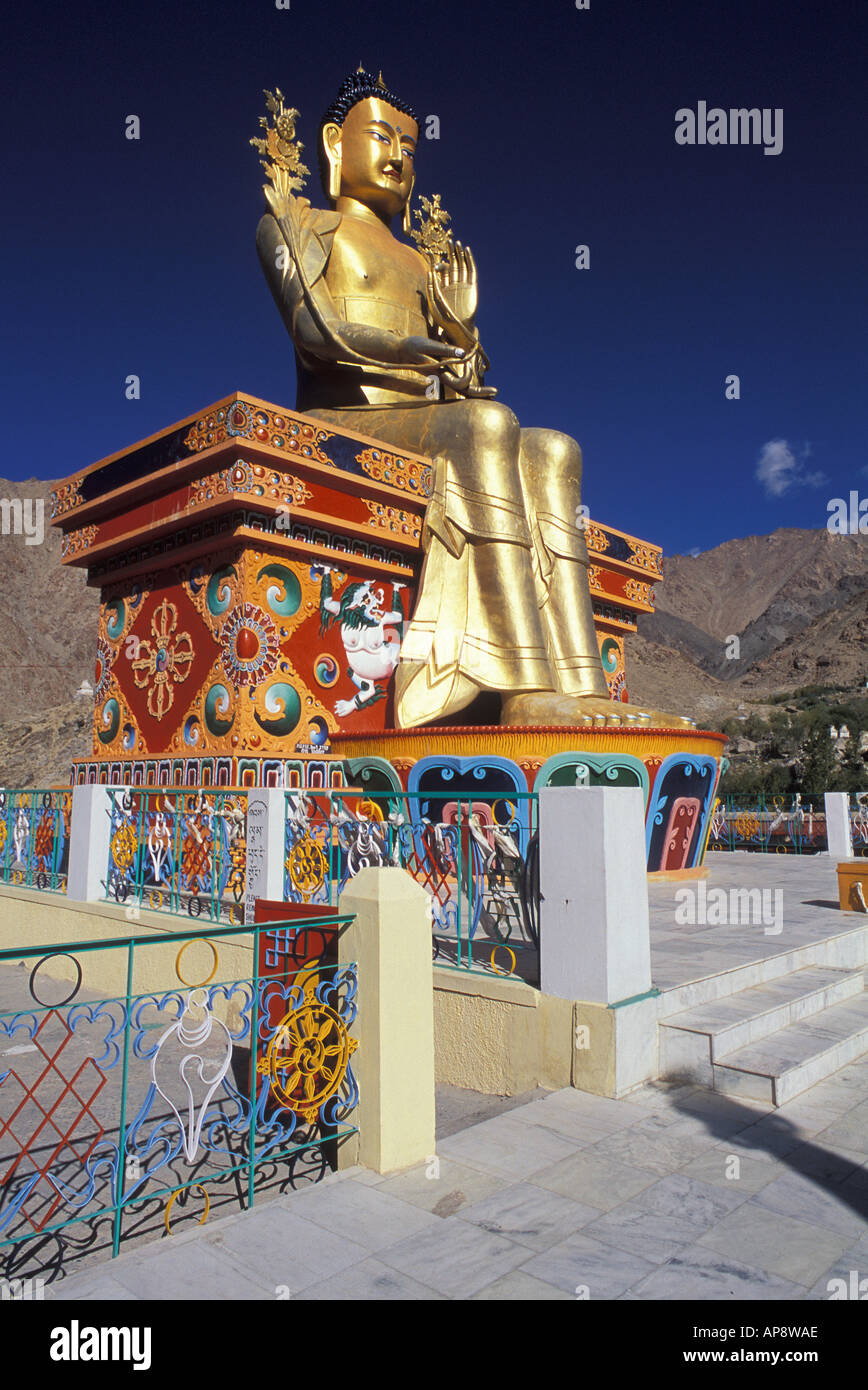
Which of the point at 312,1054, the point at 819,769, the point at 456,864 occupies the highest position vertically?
the point at 819,769

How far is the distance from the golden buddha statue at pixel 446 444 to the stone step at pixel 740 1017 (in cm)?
313

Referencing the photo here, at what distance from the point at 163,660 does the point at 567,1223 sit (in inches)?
285

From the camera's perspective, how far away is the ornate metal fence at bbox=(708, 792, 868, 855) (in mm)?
13615

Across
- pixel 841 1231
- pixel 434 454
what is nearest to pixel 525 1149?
pixel 841 1231

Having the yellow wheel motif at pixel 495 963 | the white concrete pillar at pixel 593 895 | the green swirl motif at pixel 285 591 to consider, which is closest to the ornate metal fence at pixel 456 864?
the yellow wheel motif at pixel 495 963

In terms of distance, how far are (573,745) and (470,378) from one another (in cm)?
497

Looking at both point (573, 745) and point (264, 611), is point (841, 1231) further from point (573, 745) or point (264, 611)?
point (264, 611)

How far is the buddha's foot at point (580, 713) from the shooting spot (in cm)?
805

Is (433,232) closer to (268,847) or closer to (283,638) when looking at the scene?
(283,638)

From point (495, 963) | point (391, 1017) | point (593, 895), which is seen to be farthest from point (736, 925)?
point (391, 1017)

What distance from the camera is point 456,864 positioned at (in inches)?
190

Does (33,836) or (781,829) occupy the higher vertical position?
(33,836)

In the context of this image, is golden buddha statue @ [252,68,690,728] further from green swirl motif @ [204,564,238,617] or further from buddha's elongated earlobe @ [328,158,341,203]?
green swirl motif @ [204,564,238,617]
